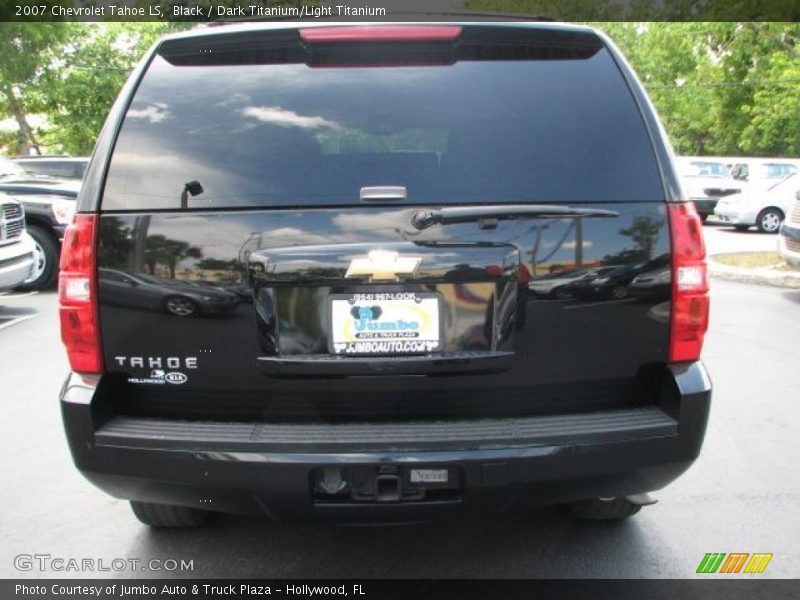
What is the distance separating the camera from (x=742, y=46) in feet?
57.7

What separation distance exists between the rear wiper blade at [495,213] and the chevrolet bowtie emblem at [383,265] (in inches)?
4.5

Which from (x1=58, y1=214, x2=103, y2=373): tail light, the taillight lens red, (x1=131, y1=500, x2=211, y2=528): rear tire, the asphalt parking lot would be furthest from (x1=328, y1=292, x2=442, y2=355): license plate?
(x1=131, y1=500, x2=211, y2=528): rear tire

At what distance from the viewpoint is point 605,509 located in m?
3.18

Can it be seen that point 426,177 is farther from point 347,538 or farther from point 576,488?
point 347,538

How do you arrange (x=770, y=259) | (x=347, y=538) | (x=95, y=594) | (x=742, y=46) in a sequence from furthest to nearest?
(x=742, y=46) < (x=770, y=259) < (x=347, y=538) < (x=95, y=594)

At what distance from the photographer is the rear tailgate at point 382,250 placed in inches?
89.2

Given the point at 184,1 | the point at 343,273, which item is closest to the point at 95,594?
the point at 343,273

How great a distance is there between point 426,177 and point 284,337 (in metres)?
0.67

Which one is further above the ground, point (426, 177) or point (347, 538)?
point (426, 177)

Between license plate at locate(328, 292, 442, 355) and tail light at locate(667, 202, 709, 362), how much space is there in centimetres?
78

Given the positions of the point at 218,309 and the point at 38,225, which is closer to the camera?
the point at 218,309

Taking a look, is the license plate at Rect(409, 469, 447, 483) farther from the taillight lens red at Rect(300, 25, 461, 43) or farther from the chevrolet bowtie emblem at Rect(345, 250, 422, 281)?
the taillight lens red at Rect(300, 25, 461, 43)

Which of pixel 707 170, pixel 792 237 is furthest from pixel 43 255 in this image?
pixel 707 170
